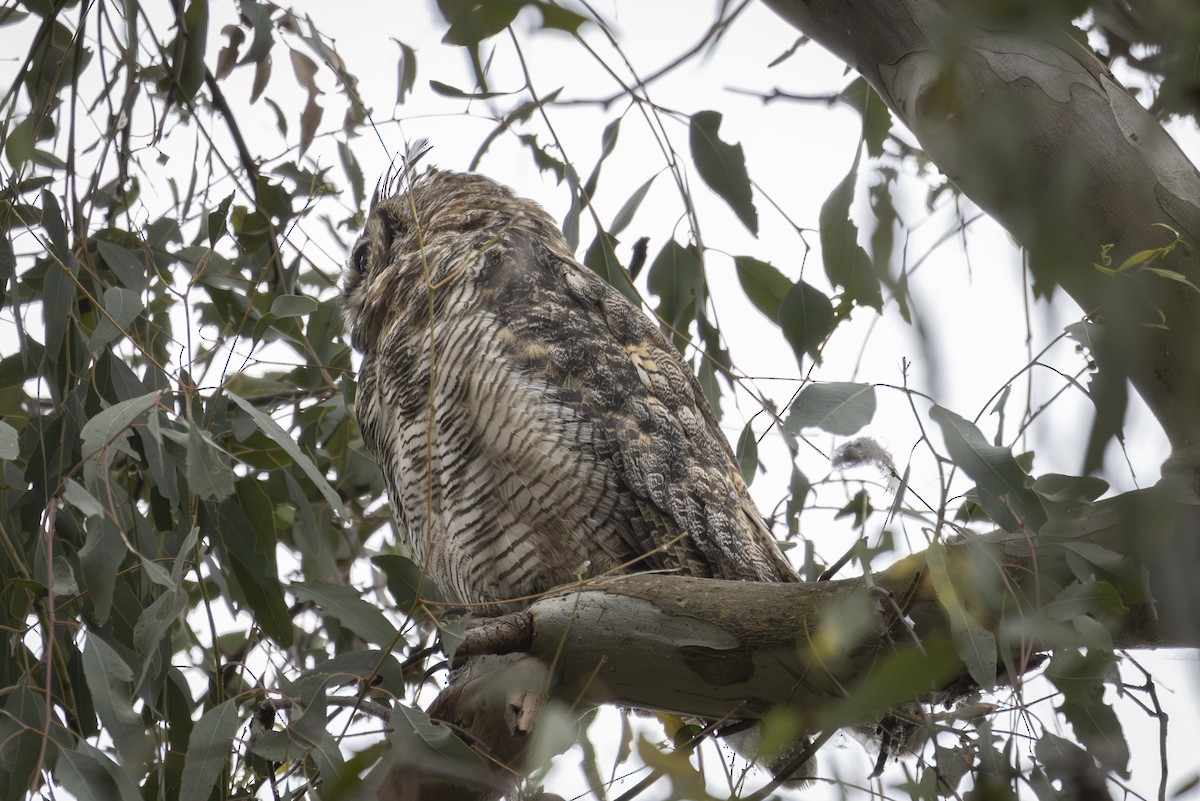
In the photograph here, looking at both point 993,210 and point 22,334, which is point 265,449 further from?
point 993,210

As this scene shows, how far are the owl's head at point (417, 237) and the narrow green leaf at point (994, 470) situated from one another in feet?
3.96

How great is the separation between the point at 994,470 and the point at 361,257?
187 cm

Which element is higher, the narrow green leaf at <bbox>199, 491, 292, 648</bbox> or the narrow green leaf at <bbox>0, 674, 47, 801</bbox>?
the narrow green leaf at <bbox>199, 491, 292, 648</bbox>

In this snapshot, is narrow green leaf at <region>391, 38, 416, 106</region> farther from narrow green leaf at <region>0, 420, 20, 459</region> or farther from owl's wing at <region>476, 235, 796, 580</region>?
narrow green leaf at <region>0, 420, 20, 459</region>

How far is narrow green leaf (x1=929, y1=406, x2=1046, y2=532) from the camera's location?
1.14 meters

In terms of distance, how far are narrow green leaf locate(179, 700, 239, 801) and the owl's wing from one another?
686 mm

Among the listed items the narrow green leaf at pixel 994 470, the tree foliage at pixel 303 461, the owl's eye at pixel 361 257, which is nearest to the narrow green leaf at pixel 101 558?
the tree foliage at pixel 303 461

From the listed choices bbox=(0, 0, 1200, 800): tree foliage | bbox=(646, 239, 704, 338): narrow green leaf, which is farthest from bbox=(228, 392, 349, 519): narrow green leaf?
bbox=(646, 239, 704, 338): narrow green leaf

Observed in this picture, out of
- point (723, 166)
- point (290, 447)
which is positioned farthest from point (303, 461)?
point (723, 166)

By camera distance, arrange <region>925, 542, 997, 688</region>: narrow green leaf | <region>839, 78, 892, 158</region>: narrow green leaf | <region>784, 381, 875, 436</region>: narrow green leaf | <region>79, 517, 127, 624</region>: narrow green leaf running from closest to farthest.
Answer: <region>925, 542, 997, 688</region>: narrow green leaf → <region>784, 381, 875, 436</region>: narrow green leaf → <region>79, 517, 127, 624</region>: narrow green leaf → <region>839, 78, 892, 158</region>: narrow green leaf

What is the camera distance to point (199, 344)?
1.95m

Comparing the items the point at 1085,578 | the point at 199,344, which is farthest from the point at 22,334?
the point at 1085,578

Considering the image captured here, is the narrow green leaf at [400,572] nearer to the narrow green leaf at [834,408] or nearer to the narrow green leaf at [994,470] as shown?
the narrow green leaf at [834,408]

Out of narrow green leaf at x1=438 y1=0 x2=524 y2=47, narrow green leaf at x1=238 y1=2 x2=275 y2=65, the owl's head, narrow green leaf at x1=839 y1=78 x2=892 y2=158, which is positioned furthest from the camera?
the owl's head
